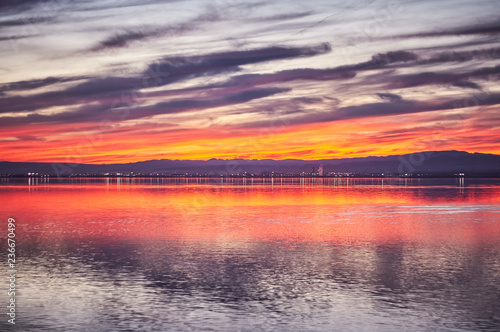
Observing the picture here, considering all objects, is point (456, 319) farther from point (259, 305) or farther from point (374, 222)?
point (374, 222)

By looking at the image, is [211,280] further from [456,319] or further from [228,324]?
[456,319]

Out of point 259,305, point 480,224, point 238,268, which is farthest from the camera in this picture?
point 480,224

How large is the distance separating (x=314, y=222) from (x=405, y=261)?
60.8 ft

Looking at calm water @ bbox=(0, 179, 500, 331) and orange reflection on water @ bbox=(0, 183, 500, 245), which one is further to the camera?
orange reflection on water @ bbox=(0, 183, 500, 245)

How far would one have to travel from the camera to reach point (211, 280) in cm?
1970

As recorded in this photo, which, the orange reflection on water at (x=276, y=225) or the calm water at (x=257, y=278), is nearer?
the calm water at (x=257, y=278)

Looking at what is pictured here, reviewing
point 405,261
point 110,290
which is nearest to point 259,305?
point 110,290

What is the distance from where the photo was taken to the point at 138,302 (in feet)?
54.0

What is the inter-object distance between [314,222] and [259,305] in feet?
86.8

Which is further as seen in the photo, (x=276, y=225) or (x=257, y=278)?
(x=276, y=225)

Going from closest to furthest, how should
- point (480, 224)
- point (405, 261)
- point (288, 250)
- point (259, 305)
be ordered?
point (259, 305) → point (405, 261) → point (288, 250) → point (480, 224)

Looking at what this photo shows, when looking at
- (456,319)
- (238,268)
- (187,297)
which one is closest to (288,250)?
(238,268)

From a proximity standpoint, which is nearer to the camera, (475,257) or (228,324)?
(228,324)

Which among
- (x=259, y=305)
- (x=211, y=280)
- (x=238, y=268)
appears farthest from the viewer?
(x=238, y=268)
